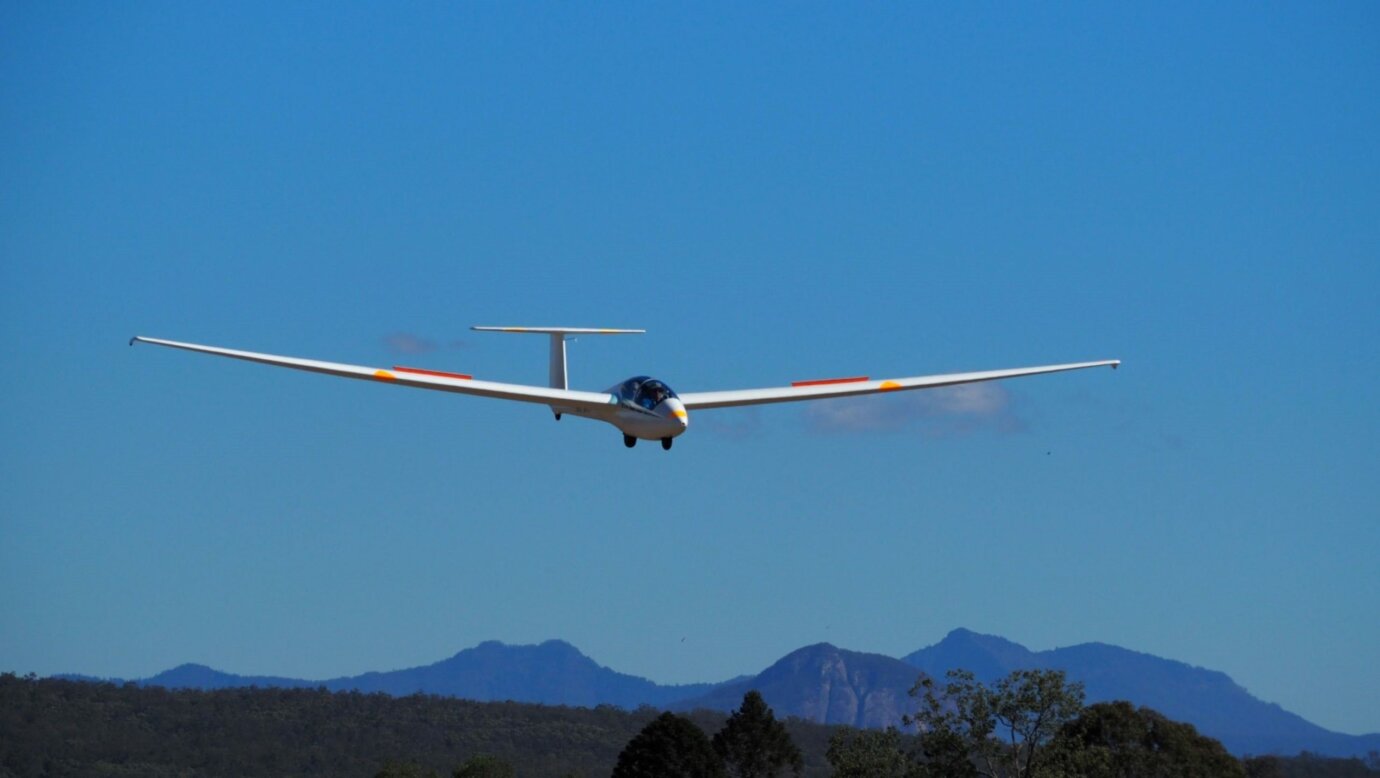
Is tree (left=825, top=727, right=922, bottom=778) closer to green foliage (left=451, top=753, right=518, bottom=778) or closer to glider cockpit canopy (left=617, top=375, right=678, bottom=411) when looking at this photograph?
glider cockpit canopy (left=617, top=375, right=678, bottom=411)

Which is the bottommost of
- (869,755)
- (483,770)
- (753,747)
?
(869,755)

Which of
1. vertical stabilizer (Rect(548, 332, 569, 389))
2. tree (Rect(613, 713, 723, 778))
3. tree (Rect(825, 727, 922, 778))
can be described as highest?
vertical stabilizer (Rect(548, 332, 569, 389))

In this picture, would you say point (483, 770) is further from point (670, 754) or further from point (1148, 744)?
point (1148, 744)

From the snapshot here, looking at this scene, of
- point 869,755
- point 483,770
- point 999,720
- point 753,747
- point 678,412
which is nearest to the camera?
point 678,412

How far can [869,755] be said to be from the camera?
296 feet

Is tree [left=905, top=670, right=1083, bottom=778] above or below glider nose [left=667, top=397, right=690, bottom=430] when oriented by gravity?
below

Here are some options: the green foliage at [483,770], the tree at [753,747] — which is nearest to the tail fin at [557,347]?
the tree at [753,747]

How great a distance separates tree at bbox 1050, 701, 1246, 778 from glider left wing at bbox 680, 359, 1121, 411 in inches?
2100

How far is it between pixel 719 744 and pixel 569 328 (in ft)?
221

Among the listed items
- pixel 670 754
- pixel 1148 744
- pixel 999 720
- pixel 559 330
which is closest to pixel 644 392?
pixel 559 330

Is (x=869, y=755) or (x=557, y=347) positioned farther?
(x=869, y=755)

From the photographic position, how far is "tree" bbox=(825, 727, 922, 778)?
88.6 metres

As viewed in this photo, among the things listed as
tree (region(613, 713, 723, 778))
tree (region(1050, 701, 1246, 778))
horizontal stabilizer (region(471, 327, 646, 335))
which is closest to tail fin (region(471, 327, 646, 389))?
horizontal stabilizer (region(471, 327, 646, 335))

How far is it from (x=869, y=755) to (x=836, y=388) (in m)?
43.1
